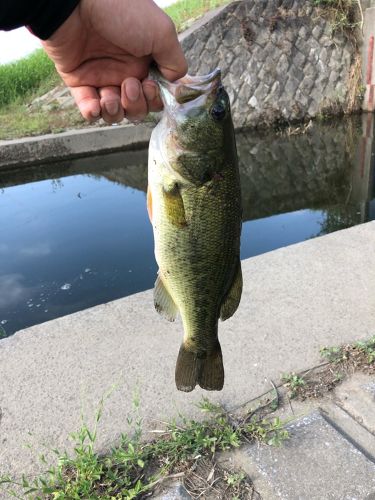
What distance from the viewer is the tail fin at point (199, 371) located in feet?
6.35

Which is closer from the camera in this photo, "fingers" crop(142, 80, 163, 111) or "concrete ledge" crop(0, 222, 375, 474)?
"fingers" crop(142, 80, 163, 111)

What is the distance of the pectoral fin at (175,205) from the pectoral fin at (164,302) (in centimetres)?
31

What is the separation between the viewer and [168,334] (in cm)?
327

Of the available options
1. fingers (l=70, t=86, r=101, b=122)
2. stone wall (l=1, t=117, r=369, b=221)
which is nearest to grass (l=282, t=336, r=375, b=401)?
fingers (l=70, t=86, r=101, b=122)

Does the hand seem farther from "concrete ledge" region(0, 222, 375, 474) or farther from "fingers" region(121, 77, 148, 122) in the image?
"concrete ledge" region(0, 222, 375, 474)

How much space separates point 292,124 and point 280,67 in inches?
56.3

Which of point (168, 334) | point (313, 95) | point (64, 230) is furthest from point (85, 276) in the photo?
point (313, 95)

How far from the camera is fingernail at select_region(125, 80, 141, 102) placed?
1.91 meters

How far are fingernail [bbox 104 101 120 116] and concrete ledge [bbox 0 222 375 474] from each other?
1.59 meters

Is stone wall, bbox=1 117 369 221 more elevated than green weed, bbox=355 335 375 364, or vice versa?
green weed, bbox=355 335 375 364

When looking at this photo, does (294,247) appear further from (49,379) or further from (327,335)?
(49,379)

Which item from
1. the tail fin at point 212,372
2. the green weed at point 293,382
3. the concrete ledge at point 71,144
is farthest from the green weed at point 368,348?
the concrete ledge at point 71,144

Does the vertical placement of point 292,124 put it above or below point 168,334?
below

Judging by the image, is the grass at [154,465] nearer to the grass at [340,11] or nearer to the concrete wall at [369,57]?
the concrete wall at [369,57]
